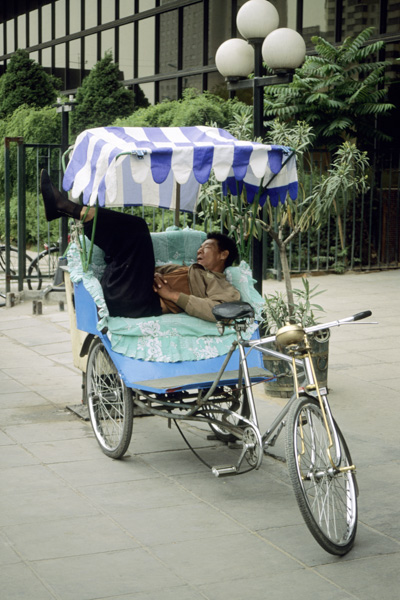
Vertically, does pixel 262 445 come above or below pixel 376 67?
below

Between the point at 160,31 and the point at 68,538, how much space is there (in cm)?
1970

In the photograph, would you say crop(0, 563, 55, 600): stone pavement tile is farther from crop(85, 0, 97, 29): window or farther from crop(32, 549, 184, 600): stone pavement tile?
crop(85, 0, 97, 29): window

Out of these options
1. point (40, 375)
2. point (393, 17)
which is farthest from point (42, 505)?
point (393, 17)

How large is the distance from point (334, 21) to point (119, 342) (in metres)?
13.0

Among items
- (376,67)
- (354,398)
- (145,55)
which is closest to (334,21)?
(376,67)

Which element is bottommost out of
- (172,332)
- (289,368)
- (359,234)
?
(289,368)

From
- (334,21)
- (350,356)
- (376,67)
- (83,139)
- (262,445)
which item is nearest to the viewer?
(262,445)

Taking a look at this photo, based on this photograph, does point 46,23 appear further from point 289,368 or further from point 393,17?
point 289,368

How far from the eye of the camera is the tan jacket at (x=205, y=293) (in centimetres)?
630

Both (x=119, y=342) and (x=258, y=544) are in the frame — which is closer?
(x=258, y=544)

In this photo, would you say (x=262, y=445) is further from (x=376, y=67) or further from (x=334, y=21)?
(x=334, y=21)

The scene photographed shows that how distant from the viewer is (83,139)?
6250 mm

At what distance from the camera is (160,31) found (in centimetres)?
2261

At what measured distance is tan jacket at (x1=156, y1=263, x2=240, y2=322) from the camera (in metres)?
6.30
